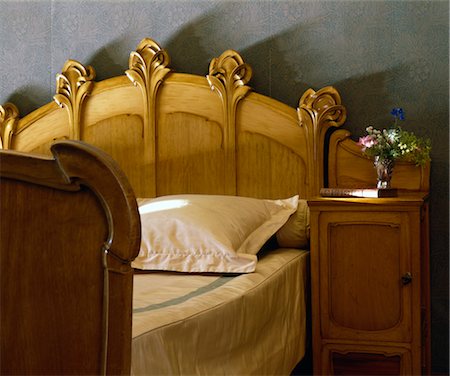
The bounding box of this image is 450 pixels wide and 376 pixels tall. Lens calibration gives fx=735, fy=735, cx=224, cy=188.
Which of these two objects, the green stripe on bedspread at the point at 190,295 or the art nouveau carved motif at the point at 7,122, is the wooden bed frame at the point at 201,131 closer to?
the art nouveau carved motif at the point at 7,122

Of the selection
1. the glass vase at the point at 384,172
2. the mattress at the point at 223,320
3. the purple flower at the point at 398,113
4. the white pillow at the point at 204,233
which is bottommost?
the mattress at the point at 223,320

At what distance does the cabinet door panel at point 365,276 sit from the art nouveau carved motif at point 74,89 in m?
1.31

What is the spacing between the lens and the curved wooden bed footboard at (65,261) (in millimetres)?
1065

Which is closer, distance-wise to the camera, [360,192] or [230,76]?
[360,192]

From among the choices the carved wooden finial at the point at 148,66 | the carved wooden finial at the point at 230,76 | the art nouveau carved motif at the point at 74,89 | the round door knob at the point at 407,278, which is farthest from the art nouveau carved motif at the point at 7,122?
the round door knob at the point at 407,278

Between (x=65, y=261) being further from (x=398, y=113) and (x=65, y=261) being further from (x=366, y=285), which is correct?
(x=398, y=113)

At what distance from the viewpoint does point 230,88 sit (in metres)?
3.09

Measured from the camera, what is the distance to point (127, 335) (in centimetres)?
113

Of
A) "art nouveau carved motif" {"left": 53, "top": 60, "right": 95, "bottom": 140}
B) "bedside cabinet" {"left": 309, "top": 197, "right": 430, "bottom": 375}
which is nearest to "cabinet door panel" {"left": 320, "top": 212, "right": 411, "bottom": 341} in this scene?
"bedside cabinet" {"left": 309, "top": 197, "right": 430, "bottom": 375}

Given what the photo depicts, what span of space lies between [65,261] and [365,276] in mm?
1632

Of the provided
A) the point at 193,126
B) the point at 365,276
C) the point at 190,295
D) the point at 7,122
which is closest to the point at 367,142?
the point at 365,276

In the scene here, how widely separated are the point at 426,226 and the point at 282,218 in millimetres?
583

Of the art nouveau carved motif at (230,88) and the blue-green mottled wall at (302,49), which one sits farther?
the art nouveau carved motif at (230,88)

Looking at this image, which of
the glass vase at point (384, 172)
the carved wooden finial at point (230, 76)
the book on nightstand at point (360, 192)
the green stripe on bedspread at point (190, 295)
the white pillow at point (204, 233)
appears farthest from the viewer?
the carved wooden finial at point (230, 76)
